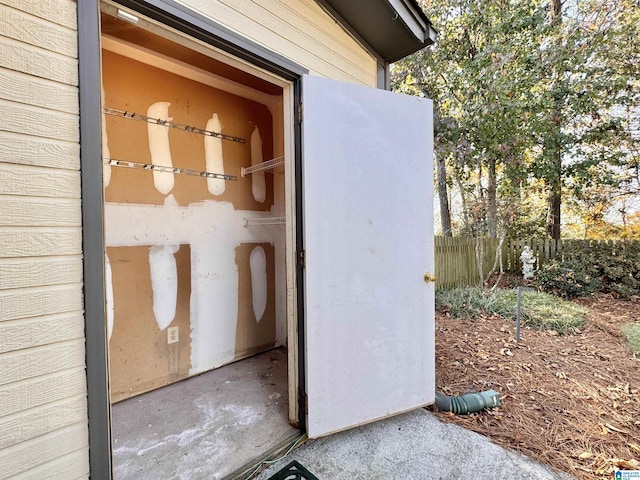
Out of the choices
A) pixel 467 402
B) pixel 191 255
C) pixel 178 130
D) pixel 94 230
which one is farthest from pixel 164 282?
pixel 467 402

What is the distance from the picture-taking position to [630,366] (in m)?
Result: 2.75

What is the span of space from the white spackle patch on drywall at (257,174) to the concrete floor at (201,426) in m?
1.70

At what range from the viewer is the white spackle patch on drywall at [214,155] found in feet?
8.95

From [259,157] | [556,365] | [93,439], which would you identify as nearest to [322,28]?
[259,157]

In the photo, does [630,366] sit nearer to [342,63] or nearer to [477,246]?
[477,246]

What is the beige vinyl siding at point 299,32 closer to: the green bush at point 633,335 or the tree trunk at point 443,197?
the green bush at point 633,335

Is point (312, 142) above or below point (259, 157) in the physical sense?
below

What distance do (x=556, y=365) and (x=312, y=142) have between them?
2962 millimetres

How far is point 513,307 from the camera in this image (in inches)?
168

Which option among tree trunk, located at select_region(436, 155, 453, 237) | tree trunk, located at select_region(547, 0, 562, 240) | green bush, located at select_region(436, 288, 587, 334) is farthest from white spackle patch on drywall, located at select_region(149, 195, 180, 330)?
tree trunk, located at select_region(547, 0, 562, 240)

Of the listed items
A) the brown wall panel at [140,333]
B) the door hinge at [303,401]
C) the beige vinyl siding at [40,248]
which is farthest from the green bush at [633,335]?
the beige vinyl siding at [40,248]

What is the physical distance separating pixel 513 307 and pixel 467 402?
272 centimetres

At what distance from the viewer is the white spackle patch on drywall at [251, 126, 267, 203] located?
3064 millimetres

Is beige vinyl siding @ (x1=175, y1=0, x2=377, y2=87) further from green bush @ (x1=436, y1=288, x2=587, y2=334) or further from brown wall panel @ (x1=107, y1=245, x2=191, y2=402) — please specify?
green bush @ (x1=436, y1=288, x2=587, y2=334)
